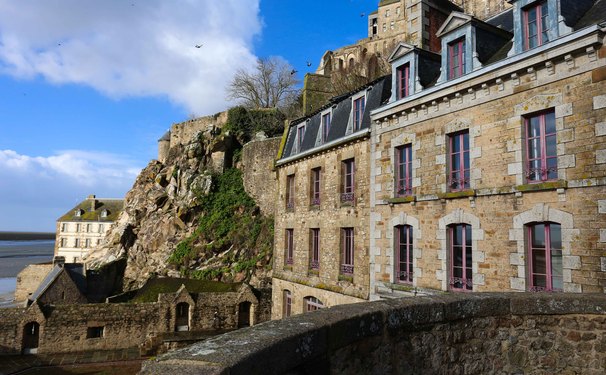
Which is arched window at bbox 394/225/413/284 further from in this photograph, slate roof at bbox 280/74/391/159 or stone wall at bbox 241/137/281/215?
stone wall at bbox 241/137/281/215

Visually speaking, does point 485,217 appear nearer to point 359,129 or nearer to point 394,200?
point 394,200

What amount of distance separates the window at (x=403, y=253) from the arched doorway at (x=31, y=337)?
17080 millimetres

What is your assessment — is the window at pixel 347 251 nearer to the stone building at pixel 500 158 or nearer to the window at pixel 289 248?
the stone building at pixel 500 158

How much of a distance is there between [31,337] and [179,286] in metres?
6.81

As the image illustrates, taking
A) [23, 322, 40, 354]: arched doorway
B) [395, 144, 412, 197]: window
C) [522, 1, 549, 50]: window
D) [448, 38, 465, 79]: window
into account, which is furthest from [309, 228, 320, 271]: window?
[23, 322, 40, 354]: arched doorway

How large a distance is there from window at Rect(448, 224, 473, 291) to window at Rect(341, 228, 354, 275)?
4.24 meters

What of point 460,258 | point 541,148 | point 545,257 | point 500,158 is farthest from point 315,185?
point 545,257

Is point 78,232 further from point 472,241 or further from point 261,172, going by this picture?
point 472,241

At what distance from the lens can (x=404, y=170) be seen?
448 inches

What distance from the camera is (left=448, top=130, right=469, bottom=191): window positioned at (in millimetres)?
9508

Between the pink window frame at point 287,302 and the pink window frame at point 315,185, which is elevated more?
the pink window frame at point 315,185

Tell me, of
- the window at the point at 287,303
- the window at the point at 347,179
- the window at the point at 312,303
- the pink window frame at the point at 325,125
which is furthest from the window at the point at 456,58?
the window at the point at 287,303

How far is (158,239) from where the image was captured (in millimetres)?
27891

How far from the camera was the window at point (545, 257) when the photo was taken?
759 centimetres
